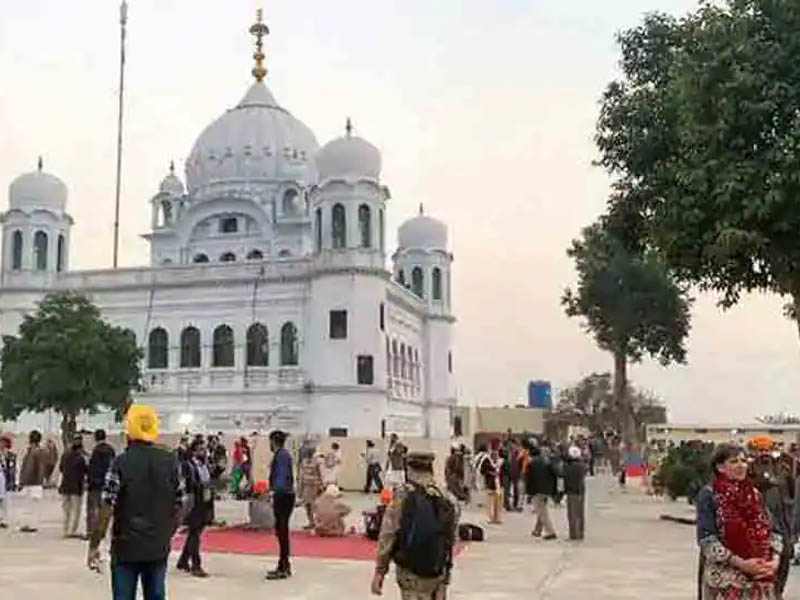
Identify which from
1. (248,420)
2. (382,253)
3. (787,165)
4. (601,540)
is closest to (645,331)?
(382,253)

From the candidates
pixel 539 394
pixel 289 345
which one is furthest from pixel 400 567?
pixel 539 394

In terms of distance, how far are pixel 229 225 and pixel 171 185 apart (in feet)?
26.5

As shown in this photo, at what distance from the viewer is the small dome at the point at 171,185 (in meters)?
69.6

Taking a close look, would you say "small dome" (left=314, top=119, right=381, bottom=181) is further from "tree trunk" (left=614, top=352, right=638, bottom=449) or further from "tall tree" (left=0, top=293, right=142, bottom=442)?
"tree trunk" (left=614, top=352, right=638, bottom=449)

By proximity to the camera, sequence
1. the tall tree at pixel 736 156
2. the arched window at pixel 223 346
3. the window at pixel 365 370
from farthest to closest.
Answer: the arched window at pixel 223 346
the window at pixel 365 370
the tall tree at pixel 736 156

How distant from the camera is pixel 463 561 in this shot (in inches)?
648

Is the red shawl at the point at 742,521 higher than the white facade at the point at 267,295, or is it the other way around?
the white facade at the point at 267,295

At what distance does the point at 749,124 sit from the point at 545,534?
768 centimetres

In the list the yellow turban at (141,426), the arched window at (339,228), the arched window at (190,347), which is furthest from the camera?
the arched window at (190,347)

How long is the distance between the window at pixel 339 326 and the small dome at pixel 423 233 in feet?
50.3

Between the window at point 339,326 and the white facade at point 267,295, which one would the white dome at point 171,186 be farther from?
the window at point 339,326

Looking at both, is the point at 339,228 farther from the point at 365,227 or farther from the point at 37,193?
the point at 37,193

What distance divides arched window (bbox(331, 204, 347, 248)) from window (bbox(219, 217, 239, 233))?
10.9 meters

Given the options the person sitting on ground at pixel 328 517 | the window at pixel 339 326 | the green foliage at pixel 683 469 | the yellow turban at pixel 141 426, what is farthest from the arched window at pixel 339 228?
the yellow turban at pixel 141 426
